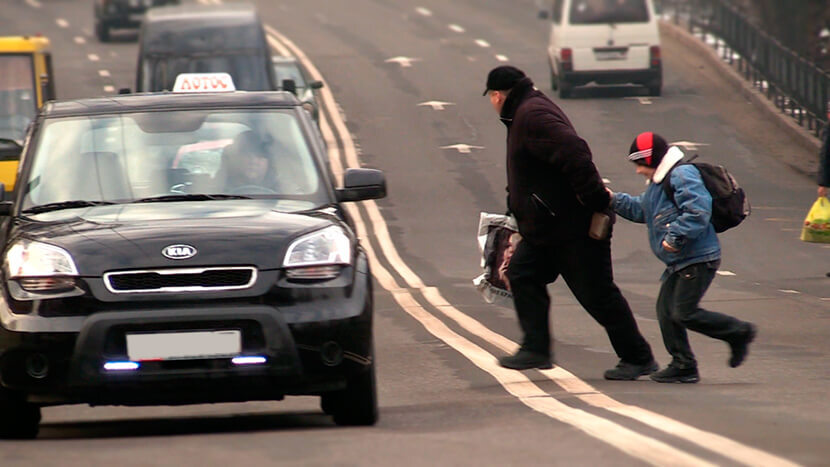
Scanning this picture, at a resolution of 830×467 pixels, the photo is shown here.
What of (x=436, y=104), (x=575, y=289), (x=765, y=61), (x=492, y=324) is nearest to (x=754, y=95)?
(x=765, y=61)

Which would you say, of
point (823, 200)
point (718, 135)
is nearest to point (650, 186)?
point (823, 200)

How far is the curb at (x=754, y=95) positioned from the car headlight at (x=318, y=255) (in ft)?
58.3

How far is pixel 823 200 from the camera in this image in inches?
623

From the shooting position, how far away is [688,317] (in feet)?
32.1

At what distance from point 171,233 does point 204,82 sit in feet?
42.0

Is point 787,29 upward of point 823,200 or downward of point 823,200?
downward

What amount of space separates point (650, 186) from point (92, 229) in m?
3.33

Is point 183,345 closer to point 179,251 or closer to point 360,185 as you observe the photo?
point 179,251

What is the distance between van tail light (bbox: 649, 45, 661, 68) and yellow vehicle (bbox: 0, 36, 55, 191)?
13.7m

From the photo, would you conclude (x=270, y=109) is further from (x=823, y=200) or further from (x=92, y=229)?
(x=823, y=200)

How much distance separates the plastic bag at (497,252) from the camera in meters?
10.2

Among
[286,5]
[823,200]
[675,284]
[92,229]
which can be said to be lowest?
[286,5]

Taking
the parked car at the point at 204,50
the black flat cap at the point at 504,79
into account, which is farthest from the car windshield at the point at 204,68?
the black flat cap at the point at 504,79

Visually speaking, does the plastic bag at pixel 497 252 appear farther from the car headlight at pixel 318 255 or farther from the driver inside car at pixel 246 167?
the car headlight at pixel 318 255
